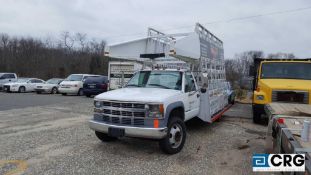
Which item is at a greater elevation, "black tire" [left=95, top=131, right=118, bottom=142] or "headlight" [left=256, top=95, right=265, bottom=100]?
"headlight" [left=256, top=95, right=265, bottom=100]

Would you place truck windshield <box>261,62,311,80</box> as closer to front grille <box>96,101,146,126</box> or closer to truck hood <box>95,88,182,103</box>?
truck hood <box>95,88,182,103</box>

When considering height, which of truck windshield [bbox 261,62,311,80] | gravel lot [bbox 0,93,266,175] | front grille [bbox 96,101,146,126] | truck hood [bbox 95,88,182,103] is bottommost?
gravel lot [bbox 0,93,266,175]

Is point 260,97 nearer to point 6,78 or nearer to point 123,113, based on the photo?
point 123,113

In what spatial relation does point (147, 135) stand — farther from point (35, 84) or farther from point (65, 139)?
point (35, 84)

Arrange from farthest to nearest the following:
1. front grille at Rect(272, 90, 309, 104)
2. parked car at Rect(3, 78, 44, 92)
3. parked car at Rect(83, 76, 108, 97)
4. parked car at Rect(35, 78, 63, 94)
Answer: parked car at Rect(3, 78, 44, 92) < parked car at Rect(35, 78, 63, 94) < parked car at Rect(83, 76, 108, 97) < front grille at Rect(272, 90, 309, 104)

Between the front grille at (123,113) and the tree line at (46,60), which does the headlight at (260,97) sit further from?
the tree line at (46,60)

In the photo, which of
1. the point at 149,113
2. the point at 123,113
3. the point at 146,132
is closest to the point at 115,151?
the point at 123,113

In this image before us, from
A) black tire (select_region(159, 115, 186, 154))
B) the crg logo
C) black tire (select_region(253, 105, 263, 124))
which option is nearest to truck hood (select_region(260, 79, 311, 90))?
black tire (select_region(253, 105, 263, 124))

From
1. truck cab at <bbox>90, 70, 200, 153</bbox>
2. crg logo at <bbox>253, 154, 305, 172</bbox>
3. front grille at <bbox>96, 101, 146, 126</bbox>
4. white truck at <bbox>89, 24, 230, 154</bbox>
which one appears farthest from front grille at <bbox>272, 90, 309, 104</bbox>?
crg logo at <bbox>253, 154, 305, 172</bbox>

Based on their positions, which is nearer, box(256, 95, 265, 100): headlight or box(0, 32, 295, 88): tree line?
box(256, 95, 265, 100): headlight

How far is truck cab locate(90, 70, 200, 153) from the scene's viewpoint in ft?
18.5

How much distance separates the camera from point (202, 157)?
5973mm

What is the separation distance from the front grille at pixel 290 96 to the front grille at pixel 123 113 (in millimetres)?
5178

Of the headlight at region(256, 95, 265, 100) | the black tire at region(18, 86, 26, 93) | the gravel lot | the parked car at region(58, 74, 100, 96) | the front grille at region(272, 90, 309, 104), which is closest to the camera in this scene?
the gravel lot
